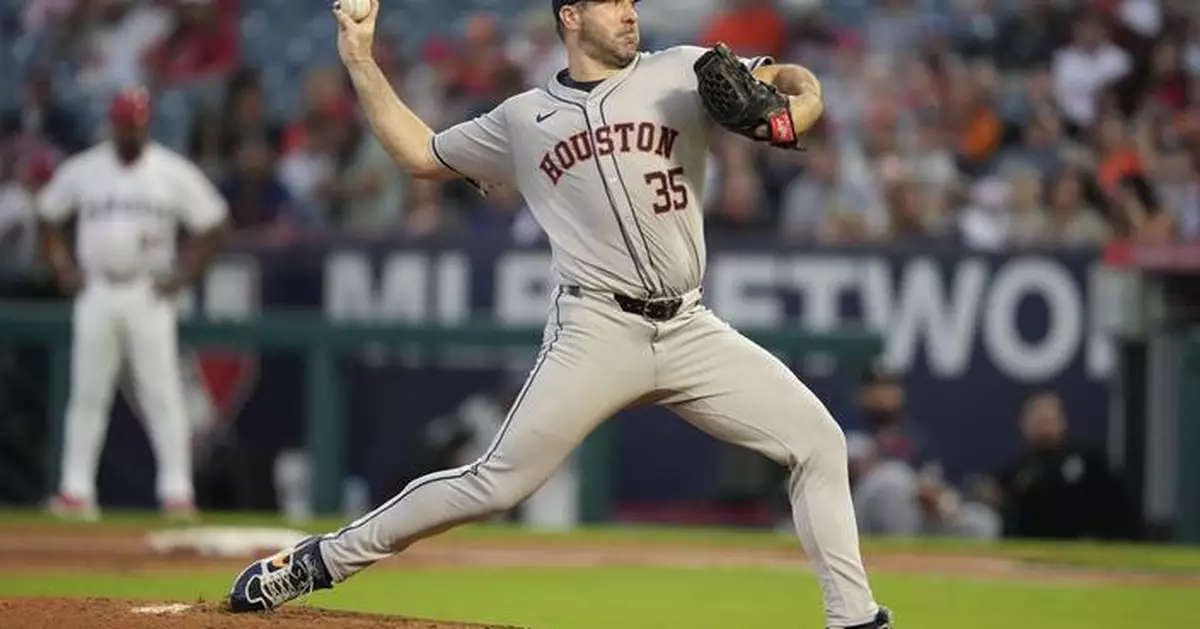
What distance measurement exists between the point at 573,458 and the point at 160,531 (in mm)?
2404

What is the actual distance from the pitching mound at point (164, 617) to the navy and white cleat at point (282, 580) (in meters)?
0.05

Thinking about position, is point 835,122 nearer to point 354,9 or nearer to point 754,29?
point 754,29

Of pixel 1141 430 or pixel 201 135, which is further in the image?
pixel 201 135

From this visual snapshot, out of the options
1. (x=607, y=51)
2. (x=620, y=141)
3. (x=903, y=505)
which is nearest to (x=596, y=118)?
(x=620, y=141)

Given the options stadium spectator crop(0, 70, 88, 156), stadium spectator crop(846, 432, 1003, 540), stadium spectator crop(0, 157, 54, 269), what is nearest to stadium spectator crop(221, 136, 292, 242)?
stadium spectator crop(0, 157, 54, 269)

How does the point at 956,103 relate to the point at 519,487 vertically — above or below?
above

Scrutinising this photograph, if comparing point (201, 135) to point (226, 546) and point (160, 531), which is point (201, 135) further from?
point (226, 546)

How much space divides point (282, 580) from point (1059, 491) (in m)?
6.35

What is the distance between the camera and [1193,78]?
13781mm

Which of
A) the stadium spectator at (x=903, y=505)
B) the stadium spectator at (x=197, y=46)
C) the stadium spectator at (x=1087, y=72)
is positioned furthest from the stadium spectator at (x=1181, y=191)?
the stadium spectator at (x=197, y=46)

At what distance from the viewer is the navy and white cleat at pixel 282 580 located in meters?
6.18

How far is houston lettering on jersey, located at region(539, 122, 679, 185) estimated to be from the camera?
5.95m

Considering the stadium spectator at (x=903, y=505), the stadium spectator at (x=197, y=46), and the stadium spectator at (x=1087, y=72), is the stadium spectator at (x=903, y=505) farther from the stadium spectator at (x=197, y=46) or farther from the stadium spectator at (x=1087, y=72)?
the stadium spectator at (x=197, y=46)

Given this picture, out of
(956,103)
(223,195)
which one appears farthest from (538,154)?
(223,195)
